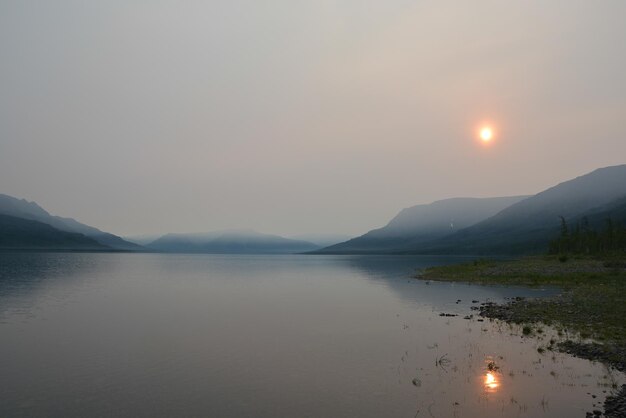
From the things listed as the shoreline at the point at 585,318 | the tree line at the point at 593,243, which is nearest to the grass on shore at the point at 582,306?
the shoreline at the point at 585,318

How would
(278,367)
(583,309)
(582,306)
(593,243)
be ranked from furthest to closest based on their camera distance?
1. (593,243)
2. (582,306)
3. (583,309)
4. (278,367)

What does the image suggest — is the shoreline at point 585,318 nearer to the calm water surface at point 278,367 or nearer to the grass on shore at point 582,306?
the grass on shore at point 582,306

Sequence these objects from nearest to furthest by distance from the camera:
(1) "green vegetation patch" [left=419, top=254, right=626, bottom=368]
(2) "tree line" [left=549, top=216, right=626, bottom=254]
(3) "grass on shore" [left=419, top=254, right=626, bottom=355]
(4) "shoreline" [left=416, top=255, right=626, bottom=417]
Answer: (4) "shoreline" [left=416, top=255, right=626, bottom=417]
(1) "green vegetation patch" [left=419, top=254, right=626, bottom=368]
(3) "grass on shore" [left=419, top=254, right=626, bottom=355]
(2) "tree line" [left=549, top=216, right=626, bottom=254]

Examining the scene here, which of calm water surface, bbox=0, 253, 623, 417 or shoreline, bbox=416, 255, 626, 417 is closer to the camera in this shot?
calm water surface, bbox=0, 253, 623, 417

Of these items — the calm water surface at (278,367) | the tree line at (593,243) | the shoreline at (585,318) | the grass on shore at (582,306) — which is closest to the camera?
the calm water surface at (278,367)

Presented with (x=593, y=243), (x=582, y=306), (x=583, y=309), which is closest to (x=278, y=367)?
(x=583, y=309)

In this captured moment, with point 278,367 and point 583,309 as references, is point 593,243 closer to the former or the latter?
point 583,309

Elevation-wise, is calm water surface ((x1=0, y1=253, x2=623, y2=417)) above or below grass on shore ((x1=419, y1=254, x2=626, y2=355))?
below

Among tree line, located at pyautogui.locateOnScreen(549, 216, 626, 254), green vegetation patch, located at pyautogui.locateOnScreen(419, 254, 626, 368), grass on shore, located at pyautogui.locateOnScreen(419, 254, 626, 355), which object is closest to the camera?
green vegetation patch, located at pyautogui.locateOnScreen(419, 254, 626, 368)

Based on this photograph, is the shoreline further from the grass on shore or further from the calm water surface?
the calm water surface

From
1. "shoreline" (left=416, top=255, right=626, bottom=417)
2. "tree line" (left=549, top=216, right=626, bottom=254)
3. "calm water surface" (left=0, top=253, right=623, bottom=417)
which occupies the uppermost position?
"tree line" (left=549, top=216, right=626, bottom=254)

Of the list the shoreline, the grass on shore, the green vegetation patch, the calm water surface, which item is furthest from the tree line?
the calm water surface

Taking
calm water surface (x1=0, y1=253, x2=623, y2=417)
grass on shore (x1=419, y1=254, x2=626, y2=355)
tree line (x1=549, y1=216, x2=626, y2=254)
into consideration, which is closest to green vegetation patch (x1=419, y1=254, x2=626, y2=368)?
grass on shore (x1=419, y1=254, x2=626, y2=355)

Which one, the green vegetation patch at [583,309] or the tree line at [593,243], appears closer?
the green vegetation patch at [583,309]
